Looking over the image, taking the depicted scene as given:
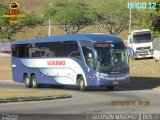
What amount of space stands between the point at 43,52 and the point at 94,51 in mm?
5664

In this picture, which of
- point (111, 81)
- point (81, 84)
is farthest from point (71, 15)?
point (111, 81)

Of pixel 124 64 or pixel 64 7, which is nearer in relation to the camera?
pixel 124 64

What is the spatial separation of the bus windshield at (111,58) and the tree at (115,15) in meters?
64.9

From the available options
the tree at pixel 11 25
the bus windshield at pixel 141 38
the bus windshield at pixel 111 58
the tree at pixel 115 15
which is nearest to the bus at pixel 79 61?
the bus windshield at pixel 111 58

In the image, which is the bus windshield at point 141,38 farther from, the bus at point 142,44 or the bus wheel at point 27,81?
the bus wheel at point 27,81

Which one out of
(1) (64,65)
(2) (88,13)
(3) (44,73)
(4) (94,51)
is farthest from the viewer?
(2) (88,13)

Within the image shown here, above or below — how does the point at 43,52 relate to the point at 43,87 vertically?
above

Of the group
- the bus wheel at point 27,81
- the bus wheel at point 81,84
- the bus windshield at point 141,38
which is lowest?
the bus wheel at point 27,81

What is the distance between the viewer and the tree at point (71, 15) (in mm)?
95812

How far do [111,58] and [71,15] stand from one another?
63.1m

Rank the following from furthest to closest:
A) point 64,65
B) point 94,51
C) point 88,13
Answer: point 88,13
point 64,65
point 94,51

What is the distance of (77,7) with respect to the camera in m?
98.6

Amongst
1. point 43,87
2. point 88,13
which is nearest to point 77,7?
point 88,13

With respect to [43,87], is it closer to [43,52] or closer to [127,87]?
[43,52]
